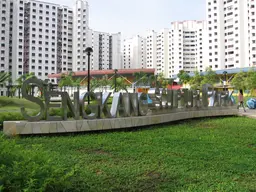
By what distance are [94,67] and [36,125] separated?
98409 mm

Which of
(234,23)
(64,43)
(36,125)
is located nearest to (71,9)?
(64,43)

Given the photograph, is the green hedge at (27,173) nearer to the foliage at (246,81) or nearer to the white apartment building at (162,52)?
the foliage at (246,81)

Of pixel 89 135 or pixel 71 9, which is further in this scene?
pixel 71 9

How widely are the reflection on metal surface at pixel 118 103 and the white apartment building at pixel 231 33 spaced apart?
72.6 m

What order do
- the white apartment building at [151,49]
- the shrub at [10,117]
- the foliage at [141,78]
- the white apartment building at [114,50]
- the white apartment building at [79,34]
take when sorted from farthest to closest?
the white apartment building at [151,49] < the white apartment building at [114,50] < the white apartment building at [79,34] < the foliage at [141,78] < the shrub at [10,117]

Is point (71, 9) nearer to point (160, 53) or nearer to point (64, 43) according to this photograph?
point (64, 43)

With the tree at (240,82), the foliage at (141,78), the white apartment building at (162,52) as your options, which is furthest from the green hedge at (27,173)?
the white apartment building at (162,52)

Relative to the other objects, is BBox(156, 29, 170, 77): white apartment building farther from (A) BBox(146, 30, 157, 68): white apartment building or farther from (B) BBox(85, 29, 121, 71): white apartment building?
(B) BBox(85, 29, 121, 71): white apartment building

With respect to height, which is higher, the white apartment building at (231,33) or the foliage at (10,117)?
the white apartment building at (231,33)

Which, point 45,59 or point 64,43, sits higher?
point 64,43

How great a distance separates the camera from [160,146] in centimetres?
726

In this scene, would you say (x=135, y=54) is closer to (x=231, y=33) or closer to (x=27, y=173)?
(x=231, y=33)

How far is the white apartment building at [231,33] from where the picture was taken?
8075cm

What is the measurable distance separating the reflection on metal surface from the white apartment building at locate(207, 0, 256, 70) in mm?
72555
